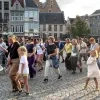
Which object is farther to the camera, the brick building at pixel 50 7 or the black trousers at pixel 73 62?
the brick building at pixel 50 7

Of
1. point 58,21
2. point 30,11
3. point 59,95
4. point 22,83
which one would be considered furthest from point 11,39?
point 58,21

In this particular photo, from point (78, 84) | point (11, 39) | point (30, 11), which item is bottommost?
point (78, 84)

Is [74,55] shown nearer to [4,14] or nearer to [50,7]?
[4,14]

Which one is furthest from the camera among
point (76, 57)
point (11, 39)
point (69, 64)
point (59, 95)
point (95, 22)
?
point (95, 22)

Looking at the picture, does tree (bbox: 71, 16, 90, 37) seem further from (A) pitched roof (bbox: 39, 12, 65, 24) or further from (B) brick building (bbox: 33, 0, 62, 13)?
(B) brick building (bbox: 33, 0, 62, 13)

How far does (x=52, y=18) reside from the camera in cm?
8738

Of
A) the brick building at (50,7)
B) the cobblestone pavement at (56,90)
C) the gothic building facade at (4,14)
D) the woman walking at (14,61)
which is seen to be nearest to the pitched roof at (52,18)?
the brick building at (50,7)

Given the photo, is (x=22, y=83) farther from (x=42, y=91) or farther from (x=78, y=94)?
(x=78, y=94)

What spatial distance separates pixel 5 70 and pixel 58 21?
72092 mm

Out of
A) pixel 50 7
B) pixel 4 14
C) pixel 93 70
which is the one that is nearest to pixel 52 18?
pixel 50 7

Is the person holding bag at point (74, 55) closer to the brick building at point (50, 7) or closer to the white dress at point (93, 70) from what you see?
the white dress at point (93, 70)

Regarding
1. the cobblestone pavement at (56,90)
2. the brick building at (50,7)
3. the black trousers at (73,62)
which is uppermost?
the brick building at (50,7)

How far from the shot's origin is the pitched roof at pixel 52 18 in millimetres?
86750

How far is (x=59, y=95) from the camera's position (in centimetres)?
959
